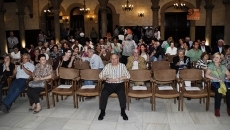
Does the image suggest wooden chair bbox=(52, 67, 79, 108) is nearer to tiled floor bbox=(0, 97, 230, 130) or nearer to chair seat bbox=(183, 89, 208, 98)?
tiled floor bbox=(0, 97, 230, 130)

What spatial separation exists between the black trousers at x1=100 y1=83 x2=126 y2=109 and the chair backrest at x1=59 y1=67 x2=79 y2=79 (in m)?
1.08

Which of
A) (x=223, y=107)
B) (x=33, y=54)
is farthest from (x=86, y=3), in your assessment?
(x=223, y=107)

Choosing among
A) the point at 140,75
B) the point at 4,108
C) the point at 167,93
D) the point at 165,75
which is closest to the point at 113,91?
the point at 140,75

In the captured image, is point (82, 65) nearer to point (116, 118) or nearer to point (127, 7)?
point (116, 118)

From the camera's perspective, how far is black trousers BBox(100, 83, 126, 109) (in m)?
5.43

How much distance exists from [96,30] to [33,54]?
10.0 m

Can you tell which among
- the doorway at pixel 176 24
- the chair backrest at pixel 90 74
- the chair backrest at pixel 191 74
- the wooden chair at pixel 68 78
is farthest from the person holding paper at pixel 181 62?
the doorway at pixel 176 24

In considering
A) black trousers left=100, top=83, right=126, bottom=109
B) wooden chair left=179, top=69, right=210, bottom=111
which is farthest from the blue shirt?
wooden chair left=179, top=69, right=210, bottom=111

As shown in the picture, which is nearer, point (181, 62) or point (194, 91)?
point (194, 91)

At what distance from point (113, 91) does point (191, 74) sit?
196 cm

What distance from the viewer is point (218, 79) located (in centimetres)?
565

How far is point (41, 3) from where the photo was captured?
1933 cm

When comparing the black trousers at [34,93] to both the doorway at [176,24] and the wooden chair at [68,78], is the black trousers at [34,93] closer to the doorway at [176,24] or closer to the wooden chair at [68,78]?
the wooden chair at [68,78]

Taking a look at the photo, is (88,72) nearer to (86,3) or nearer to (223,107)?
(223,107)
